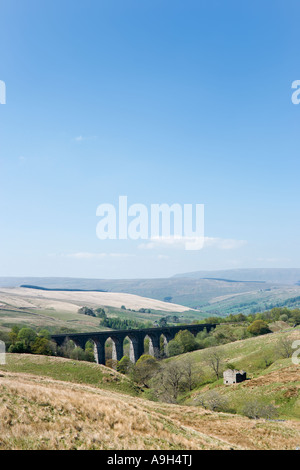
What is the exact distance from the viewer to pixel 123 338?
403ft

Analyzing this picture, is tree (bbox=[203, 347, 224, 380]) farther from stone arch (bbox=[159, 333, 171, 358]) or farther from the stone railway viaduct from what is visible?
stone arch (bbox=[159, 333, 171, 358])

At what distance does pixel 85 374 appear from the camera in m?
60.9

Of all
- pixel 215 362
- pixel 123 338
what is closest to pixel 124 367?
pixel 123 338

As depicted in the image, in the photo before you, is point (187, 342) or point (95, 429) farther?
point (187, 342)

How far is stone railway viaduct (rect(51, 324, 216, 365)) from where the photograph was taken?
111 metres

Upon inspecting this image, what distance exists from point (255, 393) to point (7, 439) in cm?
4454

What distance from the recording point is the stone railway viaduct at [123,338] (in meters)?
111

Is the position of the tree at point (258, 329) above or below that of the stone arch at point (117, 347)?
above

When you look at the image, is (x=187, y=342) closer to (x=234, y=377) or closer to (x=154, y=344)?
(x=154, y=344)

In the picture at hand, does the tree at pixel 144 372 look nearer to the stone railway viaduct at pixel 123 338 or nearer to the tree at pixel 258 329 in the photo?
the stone railway viaduct at pixel 123 338

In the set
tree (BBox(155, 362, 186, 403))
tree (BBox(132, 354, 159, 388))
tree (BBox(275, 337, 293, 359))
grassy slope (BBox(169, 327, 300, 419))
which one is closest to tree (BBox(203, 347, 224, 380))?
grassy slope (BBox(169, 327, 300, 419))

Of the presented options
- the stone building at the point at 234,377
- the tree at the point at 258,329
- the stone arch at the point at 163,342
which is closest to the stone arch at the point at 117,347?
the stone arch at the point at 163,342

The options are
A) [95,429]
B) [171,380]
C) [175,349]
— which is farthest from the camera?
[175,349]
